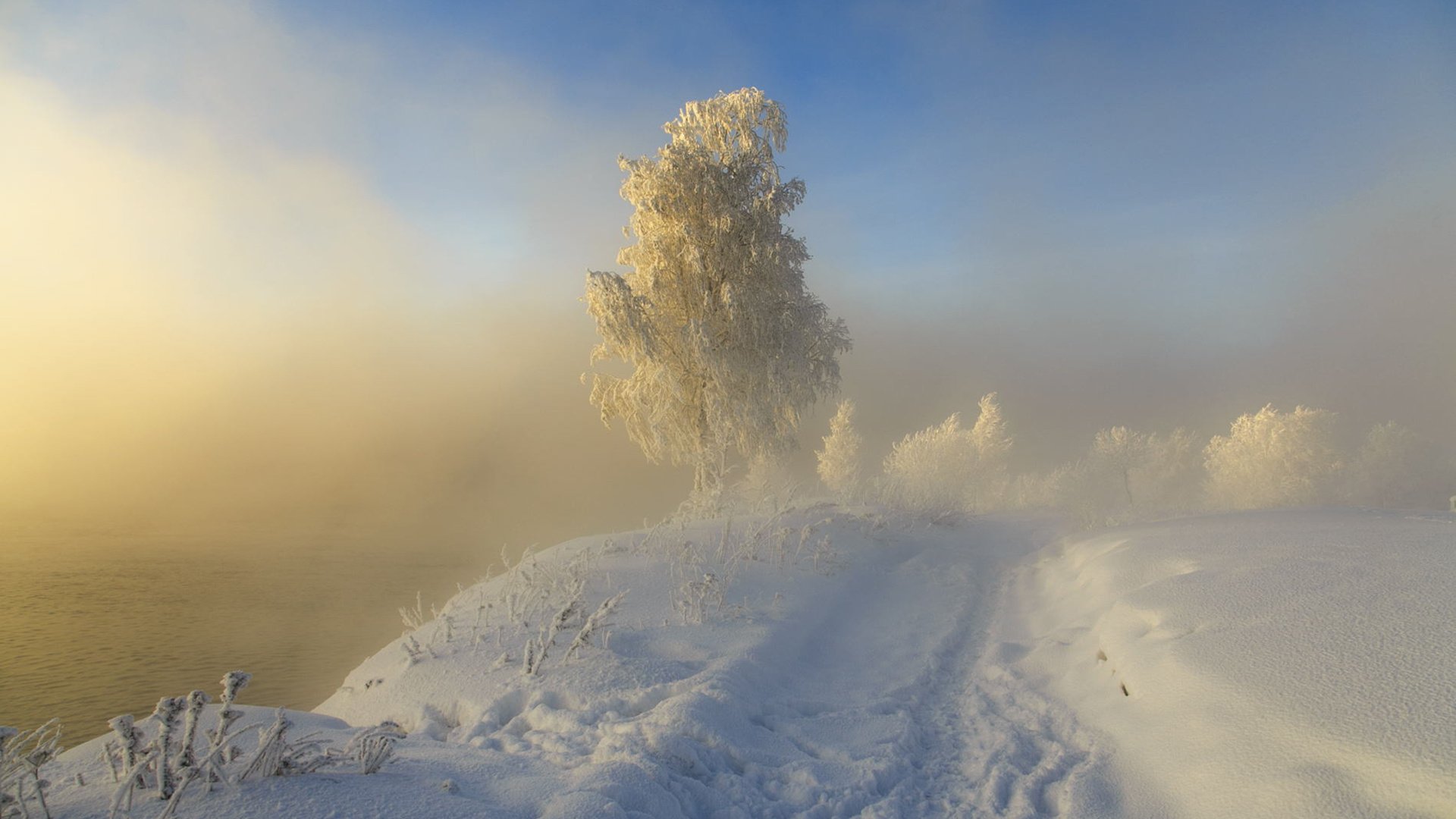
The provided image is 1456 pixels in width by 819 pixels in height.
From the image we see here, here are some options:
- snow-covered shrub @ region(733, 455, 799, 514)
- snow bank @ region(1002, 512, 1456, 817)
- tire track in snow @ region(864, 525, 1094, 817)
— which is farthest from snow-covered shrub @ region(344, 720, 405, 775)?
Answer: snow-covered shrub @ region(733, 455, 799, 514)

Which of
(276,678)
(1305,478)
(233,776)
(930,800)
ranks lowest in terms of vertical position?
(1305,478)

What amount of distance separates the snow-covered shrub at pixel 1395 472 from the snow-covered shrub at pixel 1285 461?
16.2 ft

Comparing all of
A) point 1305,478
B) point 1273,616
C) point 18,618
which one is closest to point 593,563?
point 1273,616

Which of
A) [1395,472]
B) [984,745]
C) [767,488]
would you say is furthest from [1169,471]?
[984,745]

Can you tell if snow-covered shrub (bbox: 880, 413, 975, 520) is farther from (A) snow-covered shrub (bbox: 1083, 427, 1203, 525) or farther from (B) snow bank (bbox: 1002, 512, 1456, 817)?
(B) snow bank (bbox: 1002, 512, 1456, 817)

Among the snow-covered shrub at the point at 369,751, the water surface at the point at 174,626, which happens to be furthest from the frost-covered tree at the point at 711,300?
the snow-covered shrub at the point at 369,751

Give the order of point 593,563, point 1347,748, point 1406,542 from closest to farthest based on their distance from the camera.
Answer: point 1347,748 < point 1406,542 < point 593,563

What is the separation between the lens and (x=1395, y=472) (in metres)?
34.9

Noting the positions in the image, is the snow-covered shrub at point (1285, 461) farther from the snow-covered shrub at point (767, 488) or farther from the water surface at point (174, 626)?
the water surface at point (174, 626)

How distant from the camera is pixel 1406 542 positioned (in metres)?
5.75

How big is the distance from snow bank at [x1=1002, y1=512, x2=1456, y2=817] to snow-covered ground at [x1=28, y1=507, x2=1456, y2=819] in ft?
0.05

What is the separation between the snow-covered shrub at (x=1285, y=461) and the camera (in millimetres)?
30766

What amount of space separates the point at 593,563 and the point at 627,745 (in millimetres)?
4348

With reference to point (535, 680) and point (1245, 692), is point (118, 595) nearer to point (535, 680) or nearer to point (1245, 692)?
point (535, 680)
